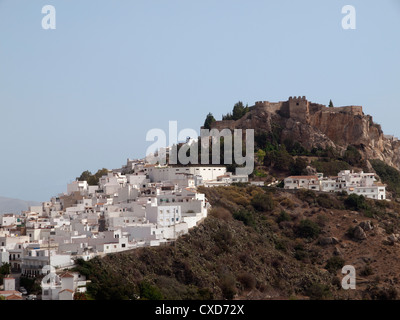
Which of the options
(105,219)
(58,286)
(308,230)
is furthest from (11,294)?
(308,230)

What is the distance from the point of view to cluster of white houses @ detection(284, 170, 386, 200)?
45875 millimetres

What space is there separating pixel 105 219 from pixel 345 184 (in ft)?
50.7

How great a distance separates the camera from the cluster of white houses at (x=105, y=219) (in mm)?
30703

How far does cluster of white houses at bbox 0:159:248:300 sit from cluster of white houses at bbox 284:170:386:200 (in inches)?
142

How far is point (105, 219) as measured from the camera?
36438 millimetres

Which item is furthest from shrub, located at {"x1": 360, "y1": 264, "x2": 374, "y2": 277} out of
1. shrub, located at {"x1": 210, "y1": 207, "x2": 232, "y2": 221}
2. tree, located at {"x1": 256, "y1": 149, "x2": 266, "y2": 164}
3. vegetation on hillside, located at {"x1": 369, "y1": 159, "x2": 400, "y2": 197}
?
tree, located at {"x1": 256, "y1": 149, "x2": 266, "y2": 164}

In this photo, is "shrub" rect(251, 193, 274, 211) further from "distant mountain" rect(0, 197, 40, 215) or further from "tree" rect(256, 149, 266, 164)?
"distant mountain" rect(0, 197, 40, 215)

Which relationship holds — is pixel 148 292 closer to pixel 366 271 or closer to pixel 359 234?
pixel 366 271

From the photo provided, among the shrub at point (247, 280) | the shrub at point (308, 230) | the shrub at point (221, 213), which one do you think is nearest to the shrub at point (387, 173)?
the shrub at point (308, 230)

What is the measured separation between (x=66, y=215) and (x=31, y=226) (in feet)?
8.94

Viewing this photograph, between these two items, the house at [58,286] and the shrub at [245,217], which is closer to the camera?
the house at [58,286]

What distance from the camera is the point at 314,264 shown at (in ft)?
126

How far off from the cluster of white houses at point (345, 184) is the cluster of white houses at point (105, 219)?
3.61m

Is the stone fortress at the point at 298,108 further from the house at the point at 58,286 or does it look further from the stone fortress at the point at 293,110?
the house at the point at 58,286
